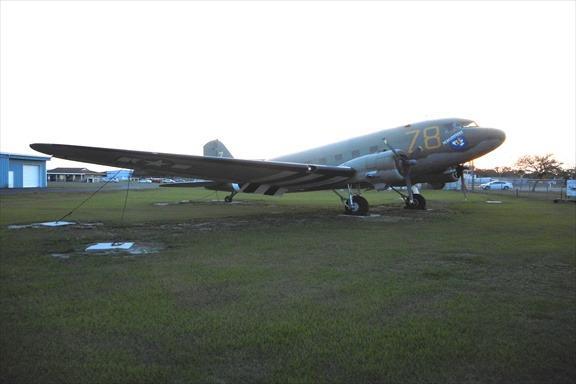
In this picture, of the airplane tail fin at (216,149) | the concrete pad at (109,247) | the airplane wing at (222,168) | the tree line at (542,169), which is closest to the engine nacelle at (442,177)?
the airplane wing at (222,168)

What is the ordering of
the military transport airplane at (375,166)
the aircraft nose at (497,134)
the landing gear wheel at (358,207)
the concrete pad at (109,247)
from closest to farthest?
the concrete pad at (109,247)
the military transport airplane at (375,166)
the aircraft nose at (497,134)
the landing gear wheel at (358,207)

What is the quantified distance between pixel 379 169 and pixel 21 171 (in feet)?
159

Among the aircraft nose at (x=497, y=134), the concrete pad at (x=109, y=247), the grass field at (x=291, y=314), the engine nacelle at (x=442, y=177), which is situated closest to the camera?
the grass field at (x=291, y=314)

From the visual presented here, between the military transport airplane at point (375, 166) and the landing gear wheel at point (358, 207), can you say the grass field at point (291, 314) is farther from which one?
the landing gear wheel at point (358, 207)

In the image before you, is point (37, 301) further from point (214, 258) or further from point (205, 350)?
point (214, 258)

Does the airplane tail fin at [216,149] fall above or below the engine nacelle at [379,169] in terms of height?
above

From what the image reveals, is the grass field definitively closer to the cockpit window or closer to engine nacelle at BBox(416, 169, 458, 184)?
the cockpit window

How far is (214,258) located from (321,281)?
2.41 metres

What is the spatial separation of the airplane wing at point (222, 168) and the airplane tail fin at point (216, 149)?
875 centimetres

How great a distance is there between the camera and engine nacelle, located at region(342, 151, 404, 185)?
14984 millimetres

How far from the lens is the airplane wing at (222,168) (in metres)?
11.1

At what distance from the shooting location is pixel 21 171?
4972cm

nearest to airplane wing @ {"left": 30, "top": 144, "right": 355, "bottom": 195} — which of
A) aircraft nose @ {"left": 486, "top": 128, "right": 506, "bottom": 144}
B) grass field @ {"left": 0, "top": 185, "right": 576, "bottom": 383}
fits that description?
grass field @ {"left": 0, "top": 185, "right": 576, "bottom": 383}

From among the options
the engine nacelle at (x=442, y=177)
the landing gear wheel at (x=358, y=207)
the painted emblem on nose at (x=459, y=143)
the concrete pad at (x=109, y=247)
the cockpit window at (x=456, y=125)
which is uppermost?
the cockpit window at (x=456, y=125)
